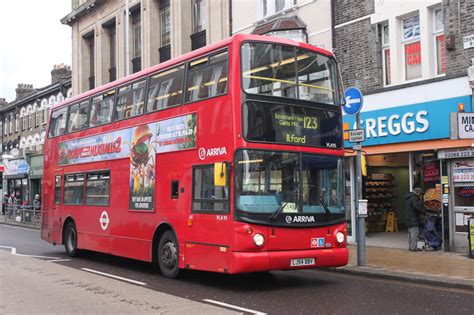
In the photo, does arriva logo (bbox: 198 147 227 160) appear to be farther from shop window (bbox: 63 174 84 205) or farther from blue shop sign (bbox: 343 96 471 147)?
blue shop sign (bbox: 343 96 471 147)

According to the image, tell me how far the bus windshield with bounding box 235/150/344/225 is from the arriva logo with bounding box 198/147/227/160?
40cm

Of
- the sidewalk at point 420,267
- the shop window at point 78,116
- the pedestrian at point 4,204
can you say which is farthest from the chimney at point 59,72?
the sidewalk at point 420,267

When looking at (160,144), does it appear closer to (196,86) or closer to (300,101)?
(196,86)

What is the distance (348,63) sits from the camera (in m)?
16.0

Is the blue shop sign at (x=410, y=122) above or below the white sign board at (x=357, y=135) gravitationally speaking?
above

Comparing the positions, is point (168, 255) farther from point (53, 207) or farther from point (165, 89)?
point (53, 207)

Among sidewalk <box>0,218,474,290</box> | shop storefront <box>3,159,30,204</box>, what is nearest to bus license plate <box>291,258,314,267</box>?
sidewalk <box>0,218,474,290</box>

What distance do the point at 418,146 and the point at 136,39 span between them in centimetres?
1817

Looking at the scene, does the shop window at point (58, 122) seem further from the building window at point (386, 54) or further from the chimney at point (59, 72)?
the chimney at point (59, 72)

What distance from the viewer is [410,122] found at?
13.9 m

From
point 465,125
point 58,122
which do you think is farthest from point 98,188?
point 465,125

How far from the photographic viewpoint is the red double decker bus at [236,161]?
28.8ft

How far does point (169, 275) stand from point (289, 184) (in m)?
3.20

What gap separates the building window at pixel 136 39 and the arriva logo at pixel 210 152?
18494mm
